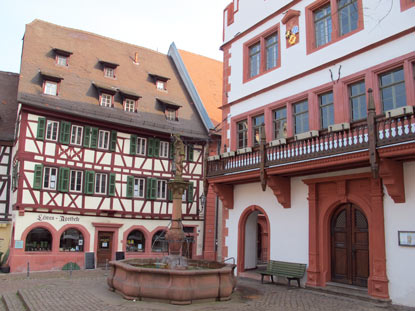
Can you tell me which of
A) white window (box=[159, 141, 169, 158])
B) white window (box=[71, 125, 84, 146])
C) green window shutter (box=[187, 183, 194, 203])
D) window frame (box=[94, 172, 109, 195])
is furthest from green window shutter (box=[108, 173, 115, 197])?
green window shutter (box=[187, 183, 194, 203])

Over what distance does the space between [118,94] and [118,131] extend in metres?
2.71

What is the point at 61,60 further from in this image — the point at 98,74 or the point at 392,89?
the point at 392,89

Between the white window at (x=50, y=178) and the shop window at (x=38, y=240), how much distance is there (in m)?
2.26

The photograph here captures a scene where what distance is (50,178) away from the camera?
72.4ft

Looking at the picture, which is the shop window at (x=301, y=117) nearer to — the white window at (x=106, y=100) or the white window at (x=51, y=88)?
the white window at (x=106, y=100)

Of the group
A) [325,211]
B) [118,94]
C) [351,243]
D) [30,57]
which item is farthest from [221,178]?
[30,57]

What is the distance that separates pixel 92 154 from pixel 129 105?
13.6 feet

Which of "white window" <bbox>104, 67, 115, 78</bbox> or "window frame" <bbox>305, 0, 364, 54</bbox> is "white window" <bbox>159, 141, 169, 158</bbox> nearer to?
"white window" <bbox>104, 67, 115, 78</bbox>

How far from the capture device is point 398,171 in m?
11.6

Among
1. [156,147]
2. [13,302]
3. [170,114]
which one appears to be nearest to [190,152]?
[156,147]

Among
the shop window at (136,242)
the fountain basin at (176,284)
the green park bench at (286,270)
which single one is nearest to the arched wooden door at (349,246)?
the green park bench at (286,270)

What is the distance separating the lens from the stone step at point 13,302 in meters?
10.5

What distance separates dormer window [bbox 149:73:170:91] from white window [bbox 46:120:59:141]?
28.2 feet

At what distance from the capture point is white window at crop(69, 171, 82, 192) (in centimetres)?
2277
